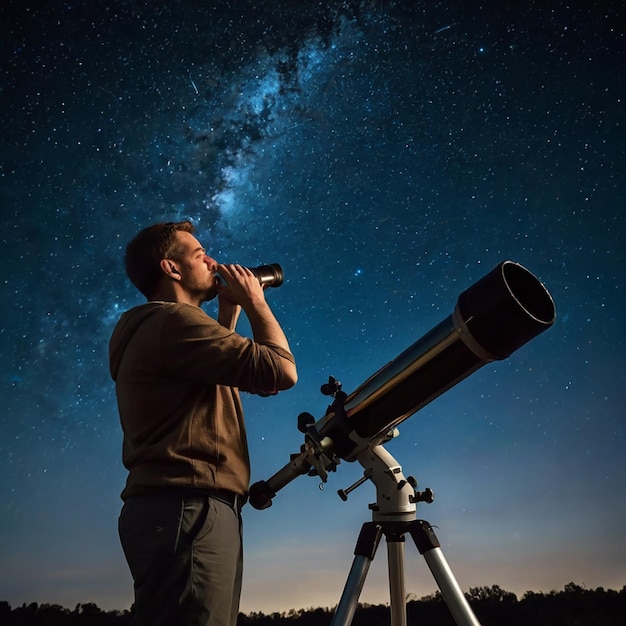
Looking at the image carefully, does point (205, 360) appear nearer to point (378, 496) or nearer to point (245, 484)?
point (245, 484)

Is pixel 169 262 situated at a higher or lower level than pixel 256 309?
higher

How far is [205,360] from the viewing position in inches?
67.9

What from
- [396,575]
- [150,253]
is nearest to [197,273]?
[150,253]

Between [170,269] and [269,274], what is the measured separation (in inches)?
16.2

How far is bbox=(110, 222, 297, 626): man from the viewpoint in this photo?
1.51 metres

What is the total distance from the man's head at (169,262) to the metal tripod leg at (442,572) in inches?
47.7

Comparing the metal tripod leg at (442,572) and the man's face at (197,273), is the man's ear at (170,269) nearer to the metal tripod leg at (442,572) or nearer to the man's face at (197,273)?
the man's face at (197,273)

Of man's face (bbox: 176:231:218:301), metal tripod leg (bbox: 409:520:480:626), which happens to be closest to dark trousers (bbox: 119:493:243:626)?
metal tripod leg (bbox: 409:520:480:626)

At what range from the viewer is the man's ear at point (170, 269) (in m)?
2.20

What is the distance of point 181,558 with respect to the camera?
1.50 metres

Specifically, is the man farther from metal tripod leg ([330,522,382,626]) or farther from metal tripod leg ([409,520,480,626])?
metal tripod leg ([409,520,480,626])

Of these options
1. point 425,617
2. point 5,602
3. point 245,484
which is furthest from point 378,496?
point 5,602

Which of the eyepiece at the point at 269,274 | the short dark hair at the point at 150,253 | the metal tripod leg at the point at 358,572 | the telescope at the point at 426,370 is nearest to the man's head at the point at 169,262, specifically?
the short dark hair at the point at 150,253

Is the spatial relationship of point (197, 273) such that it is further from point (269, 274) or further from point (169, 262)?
point (269, 274)
